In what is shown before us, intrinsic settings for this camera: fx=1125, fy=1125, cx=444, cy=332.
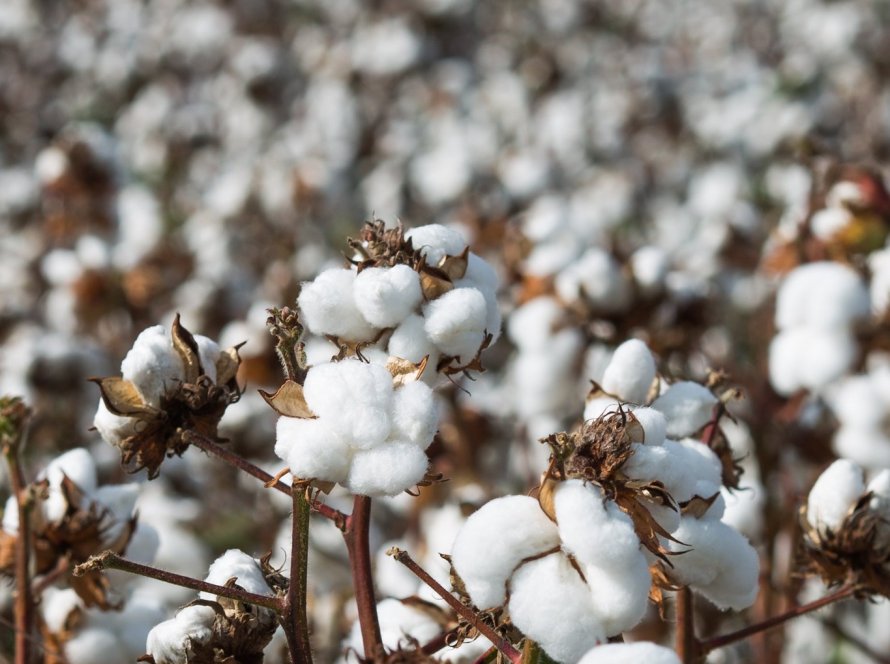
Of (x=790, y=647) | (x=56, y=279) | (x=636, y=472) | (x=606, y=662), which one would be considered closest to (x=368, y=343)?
(x=636, y=472)

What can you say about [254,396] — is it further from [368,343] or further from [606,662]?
[606,662]

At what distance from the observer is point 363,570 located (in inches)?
41.5

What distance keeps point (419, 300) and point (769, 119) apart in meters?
4.74

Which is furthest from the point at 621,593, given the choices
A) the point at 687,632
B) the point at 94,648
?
the point at 94,648

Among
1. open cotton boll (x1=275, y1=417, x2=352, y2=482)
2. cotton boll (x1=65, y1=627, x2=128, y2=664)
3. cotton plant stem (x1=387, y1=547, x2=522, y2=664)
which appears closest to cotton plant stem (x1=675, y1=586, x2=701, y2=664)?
cotton plant stem (x1=387, y1=547, x2=522, y2=664)

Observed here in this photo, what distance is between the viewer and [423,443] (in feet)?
3.22

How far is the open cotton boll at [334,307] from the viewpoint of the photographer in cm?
109

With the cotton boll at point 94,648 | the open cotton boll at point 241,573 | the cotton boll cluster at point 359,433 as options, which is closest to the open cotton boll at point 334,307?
the cotton boll cluster at point 359,433

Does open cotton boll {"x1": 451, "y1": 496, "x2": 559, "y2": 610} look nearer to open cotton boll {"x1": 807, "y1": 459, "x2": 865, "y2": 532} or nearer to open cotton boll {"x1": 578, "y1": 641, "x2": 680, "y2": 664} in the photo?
open cotton boll {"x1": 578, "y1": 641, "x2": 680, "y2": 664}

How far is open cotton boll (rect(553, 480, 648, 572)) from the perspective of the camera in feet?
2.83

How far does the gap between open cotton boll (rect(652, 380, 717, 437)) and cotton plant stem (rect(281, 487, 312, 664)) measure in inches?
17.8

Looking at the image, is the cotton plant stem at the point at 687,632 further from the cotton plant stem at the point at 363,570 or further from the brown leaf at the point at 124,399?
the brown leaf at the point at 124,399

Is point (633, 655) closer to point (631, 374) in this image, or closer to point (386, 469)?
point (386, 469)

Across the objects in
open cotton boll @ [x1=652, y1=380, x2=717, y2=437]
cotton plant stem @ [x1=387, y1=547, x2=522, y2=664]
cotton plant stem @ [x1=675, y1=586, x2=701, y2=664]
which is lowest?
cotton plant stem @ [x1=387, y1=547, x2=522, y2=664]
